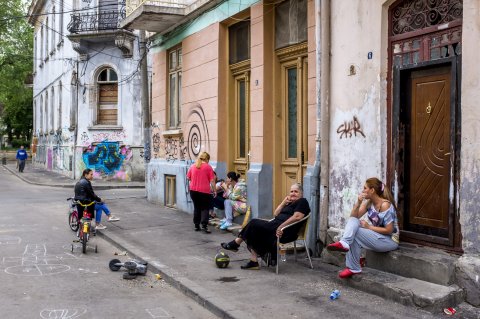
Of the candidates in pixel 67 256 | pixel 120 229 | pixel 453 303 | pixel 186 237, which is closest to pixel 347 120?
pixel 453 303

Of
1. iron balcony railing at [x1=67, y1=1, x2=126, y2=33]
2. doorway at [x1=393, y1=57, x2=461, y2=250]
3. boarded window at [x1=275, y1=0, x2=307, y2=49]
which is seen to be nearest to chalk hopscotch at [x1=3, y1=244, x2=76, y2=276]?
doorway at [x1=393, y1=57, x2=461, y2=250]

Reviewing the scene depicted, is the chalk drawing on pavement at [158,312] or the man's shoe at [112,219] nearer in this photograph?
the chalk drawing on pavement at [158,312]

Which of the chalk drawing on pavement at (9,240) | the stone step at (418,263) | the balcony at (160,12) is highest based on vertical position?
the balcony at (160,12)

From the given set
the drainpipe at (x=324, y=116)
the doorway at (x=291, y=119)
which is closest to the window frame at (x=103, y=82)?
the doorway at (x=291, y=119)

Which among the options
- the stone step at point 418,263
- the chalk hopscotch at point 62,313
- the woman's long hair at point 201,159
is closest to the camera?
the chalk hopscotch at point 62,313

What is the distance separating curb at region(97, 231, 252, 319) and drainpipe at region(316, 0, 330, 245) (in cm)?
240

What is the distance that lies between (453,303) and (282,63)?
19.4ft

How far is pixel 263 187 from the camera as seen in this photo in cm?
1052

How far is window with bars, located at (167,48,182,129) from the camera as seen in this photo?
14.7m

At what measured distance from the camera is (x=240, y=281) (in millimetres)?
7277

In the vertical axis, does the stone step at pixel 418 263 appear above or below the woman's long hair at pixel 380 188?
below

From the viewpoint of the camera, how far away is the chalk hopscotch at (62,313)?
5821 millimetres

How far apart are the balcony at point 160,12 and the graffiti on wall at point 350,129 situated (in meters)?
5.69

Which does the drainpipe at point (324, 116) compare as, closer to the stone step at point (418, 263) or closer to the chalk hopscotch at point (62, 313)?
the stone step at point (418, 263)
